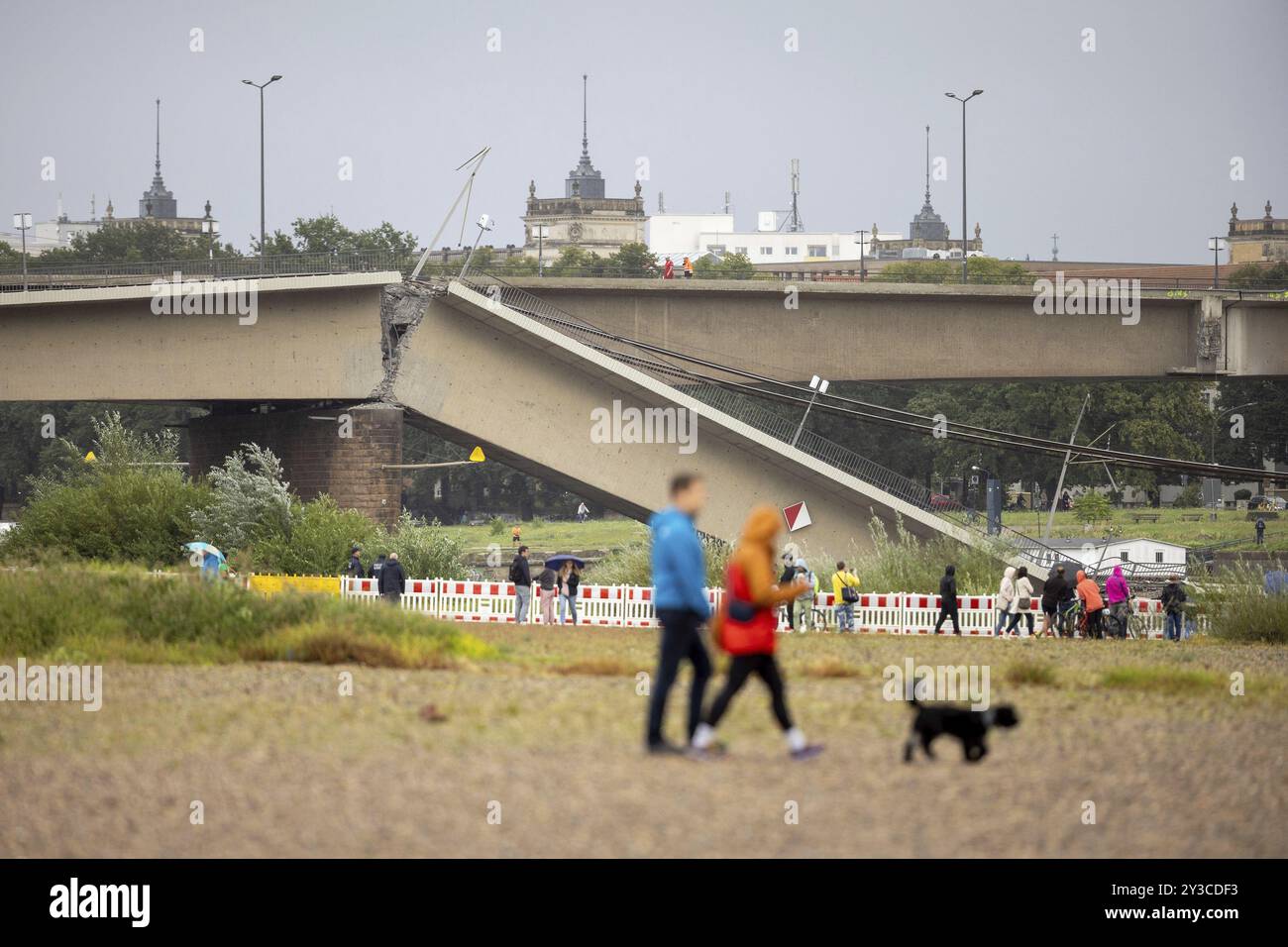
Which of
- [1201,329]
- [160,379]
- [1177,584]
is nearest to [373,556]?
[160,379]

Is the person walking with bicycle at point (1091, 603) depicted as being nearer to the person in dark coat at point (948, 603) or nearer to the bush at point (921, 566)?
the person in dark coat at point (948, 603)

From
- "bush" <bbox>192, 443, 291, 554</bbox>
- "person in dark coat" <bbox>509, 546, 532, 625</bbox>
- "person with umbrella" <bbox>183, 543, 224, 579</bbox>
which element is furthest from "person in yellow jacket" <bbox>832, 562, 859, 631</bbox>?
"bush" <bbox>192, 443, 291, 554</bbox>

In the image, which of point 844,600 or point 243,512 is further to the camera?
point 243,512

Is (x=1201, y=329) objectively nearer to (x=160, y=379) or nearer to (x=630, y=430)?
(x=630, y=430)

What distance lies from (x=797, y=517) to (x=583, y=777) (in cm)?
3042

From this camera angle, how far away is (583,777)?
10172mm

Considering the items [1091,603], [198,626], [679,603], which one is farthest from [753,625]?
[1091,603]

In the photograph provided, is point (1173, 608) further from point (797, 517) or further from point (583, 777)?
point (583, 777)

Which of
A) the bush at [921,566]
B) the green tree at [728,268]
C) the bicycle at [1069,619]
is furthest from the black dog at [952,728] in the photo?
the green tree at [728,268]

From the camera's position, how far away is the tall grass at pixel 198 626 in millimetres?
17438

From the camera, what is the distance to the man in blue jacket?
34.2 feet

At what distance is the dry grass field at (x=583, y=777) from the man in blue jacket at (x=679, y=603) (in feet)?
1.27

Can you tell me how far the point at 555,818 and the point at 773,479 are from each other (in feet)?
105

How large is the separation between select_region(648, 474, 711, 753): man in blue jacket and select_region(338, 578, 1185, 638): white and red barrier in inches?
841
